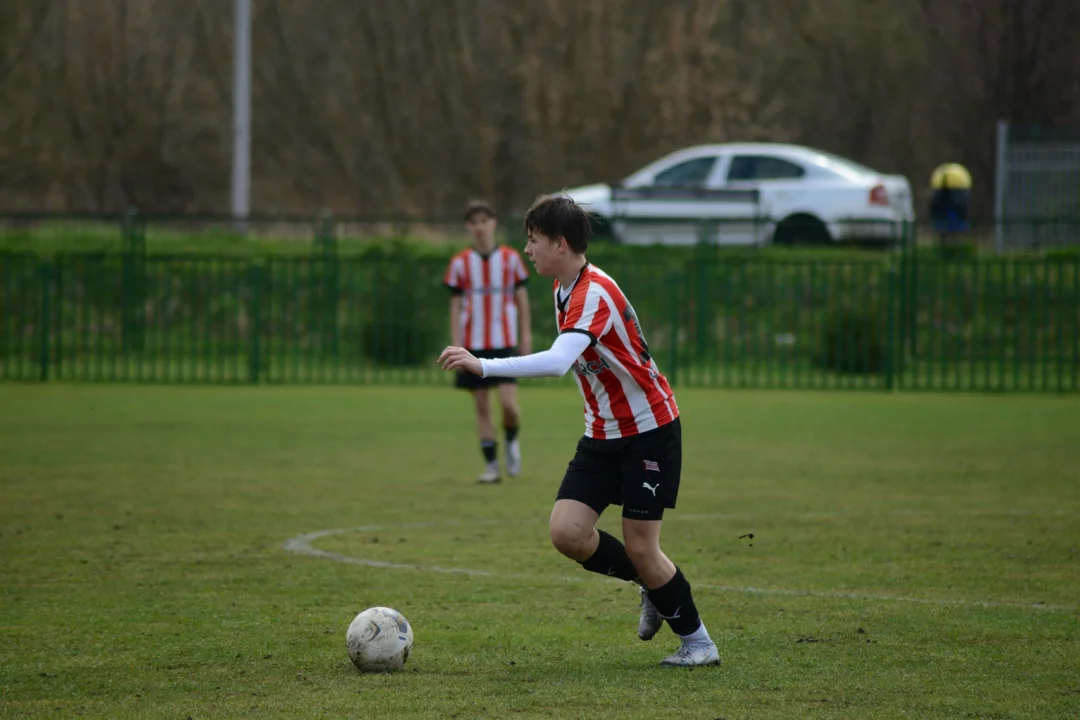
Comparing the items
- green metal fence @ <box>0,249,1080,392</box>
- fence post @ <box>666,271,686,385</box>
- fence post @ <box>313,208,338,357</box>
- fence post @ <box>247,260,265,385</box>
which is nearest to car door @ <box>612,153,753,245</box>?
green metal fence @ <box>0,249,1080,392</box>

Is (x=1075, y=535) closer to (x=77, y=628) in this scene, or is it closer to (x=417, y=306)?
(x=77, y=628)

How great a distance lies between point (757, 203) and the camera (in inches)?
940

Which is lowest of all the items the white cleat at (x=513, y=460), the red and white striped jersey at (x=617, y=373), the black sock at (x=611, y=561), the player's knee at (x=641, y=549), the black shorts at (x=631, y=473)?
the white cleat at (x=513, y=460)

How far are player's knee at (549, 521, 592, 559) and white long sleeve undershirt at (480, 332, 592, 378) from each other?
2.16 feet

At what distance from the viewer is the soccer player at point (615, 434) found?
19.5 ft

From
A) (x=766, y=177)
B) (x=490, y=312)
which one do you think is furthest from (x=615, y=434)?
(x=766, y=177)

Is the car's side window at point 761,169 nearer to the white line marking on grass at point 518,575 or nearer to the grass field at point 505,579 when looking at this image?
the grass field at point 505,579

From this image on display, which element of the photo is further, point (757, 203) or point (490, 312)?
point (757, 203)

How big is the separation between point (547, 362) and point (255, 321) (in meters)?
15.9

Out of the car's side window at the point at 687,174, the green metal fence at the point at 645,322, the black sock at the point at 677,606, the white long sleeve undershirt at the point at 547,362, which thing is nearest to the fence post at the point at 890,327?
the green metal fence at the point at 645,322

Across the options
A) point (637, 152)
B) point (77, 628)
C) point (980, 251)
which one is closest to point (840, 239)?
point (980, 251)

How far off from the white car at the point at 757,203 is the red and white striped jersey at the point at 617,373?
17382mm

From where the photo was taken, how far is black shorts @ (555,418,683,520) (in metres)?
5.96

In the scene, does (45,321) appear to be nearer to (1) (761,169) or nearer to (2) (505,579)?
(1) (761,169)
